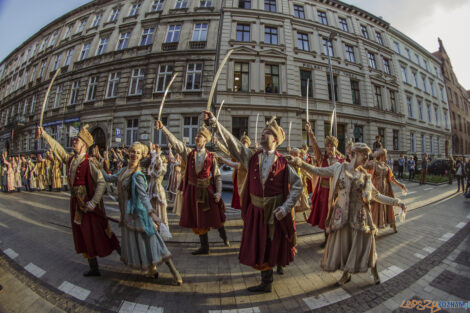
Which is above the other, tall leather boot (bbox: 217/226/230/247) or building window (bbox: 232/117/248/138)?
building window (bbox: 232/117/248/138)

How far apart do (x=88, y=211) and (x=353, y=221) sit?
12.7 feet

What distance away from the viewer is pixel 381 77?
737 inches

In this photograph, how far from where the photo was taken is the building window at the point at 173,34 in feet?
50.3

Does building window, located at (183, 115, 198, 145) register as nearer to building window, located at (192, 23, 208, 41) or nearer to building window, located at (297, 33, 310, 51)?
building window, located at (192, 23, 208, 41)

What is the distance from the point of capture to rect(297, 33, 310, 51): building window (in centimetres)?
1594

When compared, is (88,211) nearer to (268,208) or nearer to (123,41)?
(268,208)

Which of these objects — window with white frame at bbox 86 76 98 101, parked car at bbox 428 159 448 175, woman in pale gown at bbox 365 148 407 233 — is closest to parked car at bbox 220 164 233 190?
woman in pale gown at bbox 365 148 407 233

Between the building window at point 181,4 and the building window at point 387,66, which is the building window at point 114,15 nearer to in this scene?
the building window at point 181,4

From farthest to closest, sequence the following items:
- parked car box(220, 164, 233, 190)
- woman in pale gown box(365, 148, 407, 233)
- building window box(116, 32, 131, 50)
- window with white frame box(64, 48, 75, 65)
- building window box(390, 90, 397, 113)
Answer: building window box(390, 90, 397, 113)
window with white frame box(64, 48, 75, 65)
building window box(116, 32, 131, 50)
parked car box(220, 164, 233, 190)
woman in pale gown box(365, 148, 407, 233)

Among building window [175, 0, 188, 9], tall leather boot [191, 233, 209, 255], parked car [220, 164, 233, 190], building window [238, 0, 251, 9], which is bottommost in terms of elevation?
tall leather boot [191, 233, 209, 255]

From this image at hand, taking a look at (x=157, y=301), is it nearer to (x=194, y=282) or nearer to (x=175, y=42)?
(x=194, y=282)

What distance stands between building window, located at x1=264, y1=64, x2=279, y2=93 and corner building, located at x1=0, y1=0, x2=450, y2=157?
0.09 m

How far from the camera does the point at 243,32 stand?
15094 millimetres

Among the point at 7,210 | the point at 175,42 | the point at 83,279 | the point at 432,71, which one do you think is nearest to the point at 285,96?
the point at 175,42
